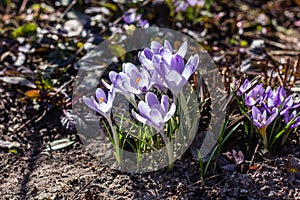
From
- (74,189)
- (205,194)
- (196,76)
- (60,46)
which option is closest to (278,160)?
(205,194)

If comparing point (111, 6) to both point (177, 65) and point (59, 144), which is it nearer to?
point (59, 144)

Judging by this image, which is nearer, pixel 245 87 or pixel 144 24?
pixel 245 87

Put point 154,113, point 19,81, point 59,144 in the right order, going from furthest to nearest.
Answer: point 19,81 < point 59,144 < point 154,113

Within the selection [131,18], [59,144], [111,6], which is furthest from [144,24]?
[59,144]

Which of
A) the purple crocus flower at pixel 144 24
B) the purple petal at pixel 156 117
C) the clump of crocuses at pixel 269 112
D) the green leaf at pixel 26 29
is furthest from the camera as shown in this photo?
the green leaf at pixel 26 29

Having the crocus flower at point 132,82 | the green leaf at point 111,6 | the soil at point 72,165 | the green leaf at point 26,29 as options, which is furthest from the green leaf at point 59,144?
the green leaf at point 111,6

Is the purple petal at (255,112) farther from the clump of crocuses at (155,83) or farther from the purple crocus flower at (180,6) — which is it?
the purple crocus flower at (180,6)

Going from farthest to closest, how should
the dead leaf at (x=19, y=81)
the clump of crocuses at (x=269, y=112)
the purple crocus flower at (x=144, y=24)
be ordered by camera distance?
the purple crocus flower at (x=144, y=24) < the dead leaf at (x=19, y=81) < the clump of crocuses at (x=269, y=112)
